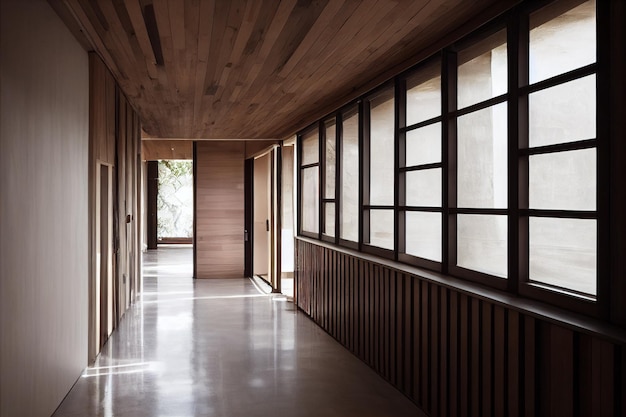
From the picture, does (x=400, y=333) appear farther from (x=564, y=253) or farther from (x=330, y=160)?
(x=330, y=160)

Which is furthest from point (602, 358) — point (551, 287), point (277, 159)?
point (277, 159)

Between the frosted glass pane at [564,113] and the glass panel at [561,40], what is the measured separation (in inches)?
3.5

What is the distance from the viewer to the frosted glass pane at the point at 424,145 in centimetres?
431

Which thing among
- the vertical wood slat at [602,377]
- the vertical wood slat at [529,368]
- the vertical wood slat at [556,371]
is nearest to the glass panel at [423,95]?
the vertical wood slat at [529,368]

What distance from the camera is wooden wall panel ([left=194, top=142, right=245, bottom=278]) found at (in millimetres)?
11898

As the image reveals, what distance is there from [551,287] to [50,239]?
2.94 m

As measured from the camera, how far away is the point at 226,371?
5.14 m

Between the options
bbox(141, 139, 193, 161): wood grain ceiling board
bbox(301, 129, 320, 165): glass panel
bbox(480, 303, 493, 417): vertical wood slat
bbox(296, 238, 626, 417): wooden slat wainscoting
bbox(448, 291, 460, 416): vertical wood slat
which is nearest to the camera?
bbox(296, 238, 626, 417): wooden slat wainscoting

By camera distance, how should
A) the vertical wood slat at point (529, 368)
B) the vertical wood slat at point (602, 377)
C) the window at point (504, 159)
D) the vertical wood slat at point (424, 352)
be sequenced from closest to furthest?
1. the vertical wood slat at point (602, 377)
2. the window at point (504, 159)
3. the vertical wood slat at point (529, 368)
4. the vertical wood slat at point (424, 352)

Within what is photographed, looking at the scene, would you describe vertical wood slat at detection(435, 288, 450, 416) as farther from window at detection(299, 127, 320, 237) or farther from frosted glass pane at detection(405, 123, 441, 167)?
window at detection(299, 127, 320, 237)

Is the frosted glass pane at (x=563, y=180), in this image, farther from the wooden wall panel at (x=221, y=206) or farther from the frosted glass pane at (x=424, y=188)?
the wooden wall panel at (x=221, y=206)

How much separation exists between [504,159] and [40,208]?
269 centimetres

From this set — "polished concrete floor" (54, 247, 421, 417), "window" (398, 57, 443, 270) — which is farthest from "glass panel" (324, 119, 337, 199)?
"window" (398, 57, 443, 270)

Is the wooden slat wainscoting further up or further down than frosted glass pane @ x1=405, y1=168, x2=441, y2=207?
further down
